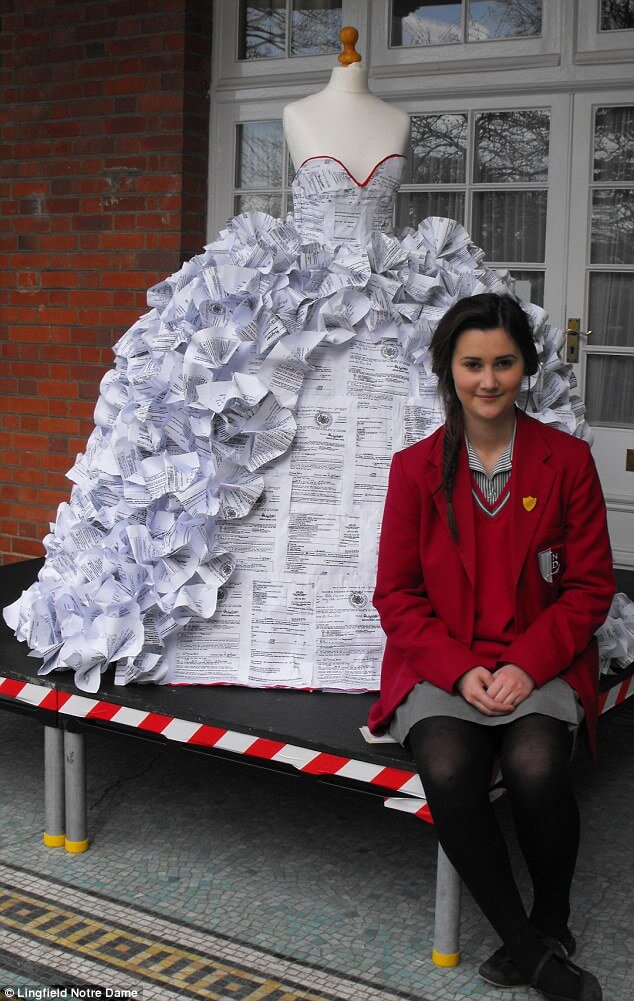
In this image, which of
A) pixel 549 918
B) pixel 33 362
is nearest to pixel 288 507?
pixel 549 918

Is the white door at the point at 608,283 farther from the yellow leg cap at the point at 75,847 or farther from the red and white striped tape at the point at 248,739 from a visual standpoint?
the yellow leg cap at the point at 75,847

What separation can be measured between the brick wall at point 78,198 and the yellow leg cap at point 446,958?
10.5ft

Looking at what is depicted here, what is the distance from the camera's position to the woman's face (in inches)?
91.3

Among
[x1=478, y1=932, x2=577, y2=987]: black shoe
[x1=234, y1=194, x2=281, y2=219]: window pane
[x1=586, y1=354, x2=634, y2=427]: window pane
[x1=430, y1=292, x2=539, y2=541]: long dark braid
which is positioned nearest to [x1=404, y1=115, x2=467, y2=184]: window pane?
[x1=234, y1=194, x2=281, y2=219]: window pane

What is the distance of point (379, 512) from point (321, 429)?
0.25 meters

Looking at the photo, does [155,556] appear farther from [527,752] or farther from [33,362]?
[33,362]

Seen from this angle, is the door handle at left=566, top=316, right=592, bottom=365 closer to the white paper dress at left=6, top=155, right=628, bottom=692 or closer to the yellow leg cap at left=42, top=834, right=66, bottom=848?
the white paper dress at left=6, top=155, right=628, bottom=692

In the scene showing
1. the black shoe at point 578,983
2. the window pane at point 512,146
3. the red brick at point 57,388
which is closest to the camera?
the black shoe at point 578,983

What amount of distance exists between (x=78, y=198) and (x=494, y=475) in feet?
10.5

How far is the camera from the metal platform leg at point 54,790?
2.75m

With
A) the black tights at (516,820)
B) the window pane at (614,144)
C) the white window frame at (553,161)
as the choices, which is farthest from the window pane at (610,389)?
the black tights at (516,820)

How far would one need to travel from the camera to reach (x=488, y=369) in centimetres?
231

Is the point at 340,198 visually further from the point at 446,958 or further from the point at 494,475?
the point at 446,958

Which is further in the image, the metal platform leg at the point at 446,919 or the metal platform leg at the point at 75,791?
the metal platform leg at the point at 75,791
